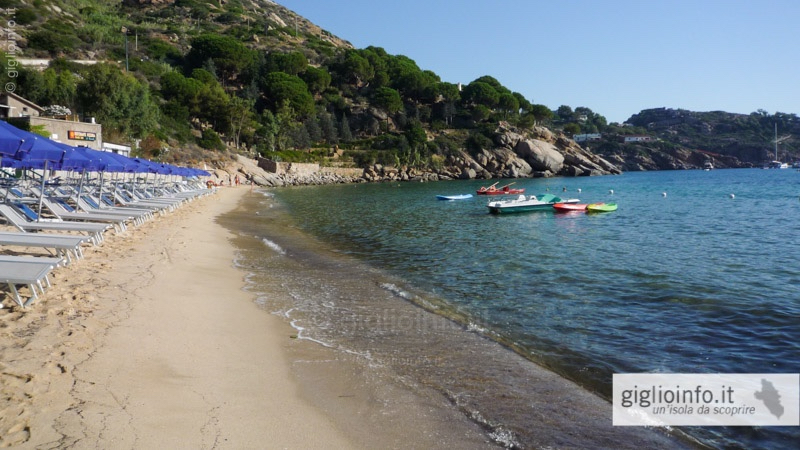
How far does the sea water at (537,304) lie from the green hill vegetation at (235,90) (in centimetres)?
4409

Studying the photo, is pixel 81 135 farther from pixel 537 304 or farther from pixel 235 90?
pixel 235 90

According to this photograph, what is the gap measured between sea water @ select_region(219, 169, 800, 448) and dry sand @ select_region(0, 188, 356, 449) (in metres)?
1.33

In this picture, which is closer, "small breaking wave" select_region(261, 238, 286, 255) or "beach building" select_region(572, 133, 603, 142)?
"small breaking wave" select_region(261, 238, 286, 255)

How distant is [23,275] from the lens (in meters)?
6.02

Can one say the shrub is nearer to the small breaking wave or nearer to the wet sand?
the small breaking wave

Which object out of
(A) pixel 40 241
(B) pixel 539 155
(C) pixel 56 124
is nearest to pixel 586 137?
(B) pixel 539 155

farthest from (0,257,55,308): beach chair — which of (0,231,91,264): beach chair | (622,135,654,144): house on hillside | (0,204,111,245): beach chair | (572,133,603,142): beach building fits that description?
(622,135,654,144): house on hillside

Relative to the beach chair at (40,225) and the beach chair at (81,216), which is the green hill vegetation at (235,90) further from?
the beach chair at (40,225)

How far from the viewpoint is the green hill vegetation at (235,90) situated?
177 feet

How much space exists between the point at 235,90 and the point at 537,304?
9647cm

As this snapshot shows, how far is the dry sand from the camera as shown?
390 cm

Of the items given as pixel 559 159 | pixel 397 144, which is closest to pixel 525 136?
pixel 559 159

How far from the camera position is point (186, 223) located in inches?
778

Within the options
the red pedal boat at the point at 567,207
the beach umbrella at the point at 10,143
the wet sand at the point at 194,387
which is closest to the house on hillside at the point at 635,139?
the red pedal boat at the point at 567,207
